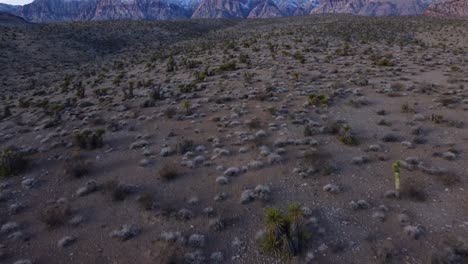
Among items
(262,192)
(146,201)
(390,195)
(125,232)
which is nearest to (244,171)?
(262,192)

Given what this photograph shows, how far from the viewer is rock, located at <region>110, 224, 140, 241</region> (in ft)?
26.0

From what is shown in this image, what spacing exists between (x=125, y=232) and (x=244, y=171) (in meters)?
4.64

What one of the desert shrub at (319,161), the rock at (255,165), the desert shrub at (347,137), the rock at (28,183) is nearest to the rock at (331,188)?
the desert shrub at (319,161)

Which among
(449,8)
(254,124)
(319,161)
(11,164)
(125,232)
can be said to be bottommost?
(125,232)

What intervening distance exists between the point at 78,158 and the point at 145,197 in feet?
16.1

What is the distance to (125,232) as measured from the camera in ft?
26.1

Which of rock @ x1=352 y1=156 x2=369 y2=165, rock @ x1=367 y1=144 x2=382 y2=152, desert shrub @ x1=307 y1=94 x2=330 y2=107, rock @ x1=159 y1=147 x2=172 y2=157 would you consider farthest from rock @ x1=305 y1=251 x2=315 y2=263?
desert shrub @ x1=307 y1=94 x2=330 y2=107

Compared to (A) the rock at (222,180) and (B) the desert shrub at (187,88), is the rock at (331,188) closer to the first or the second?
(A) the rock at (222,180)

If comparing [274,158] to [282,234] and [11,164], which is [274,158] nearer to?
[282,234]

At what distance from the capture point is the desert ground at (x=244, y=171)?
24.4 feet

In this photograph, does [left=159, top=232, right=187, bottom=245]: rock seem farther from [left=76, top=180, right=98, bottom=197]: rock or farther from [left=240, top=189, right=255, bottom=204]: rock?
[left=76, top=180, right=98, bottom=197]: rock

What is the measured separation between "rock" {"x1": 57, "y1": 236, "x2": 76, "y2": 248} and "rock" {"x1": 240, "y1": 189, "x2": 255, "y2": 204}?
4998 mm

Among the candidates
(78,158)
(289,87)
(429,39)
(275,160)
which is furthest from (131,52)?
(429,39)

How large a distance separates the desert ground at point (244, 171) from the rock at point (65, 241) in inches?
1.6
